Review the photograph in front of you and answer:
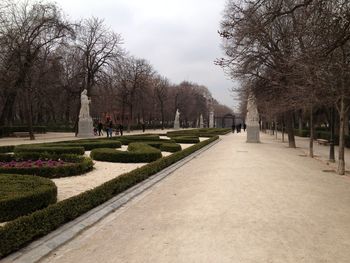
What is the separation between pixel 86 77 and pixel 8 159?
100ft

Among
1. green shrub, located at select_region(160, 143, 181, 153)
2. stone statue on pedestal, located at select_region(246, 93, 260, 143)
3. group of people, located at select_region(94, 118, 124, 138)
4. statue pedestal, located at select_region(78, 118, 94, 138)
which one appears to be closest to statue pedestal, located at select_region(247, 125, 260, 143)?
stone statue on pedestal, located at select_region(246, 93, 260, 143)

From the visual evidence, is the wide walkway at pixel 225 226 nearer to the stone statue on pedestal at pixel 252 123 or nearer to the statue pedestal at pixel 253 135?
the stone statue on pedestal at pixel 252 123

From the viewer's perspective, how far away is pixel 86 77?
1788 inches

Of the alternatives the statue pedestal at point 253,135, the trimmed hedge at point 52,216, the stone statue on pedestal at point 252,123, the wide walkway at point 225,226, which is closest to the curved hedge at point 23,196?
the trimmed hedge at point 52,216

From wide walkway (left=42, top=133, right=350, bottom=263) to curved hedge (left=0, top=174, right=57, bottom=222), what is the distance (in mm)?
1107

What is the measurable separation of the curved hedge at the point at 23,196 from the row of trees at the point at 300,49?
17.5 feet

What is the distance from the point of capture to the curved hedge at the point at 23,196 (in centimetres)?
711

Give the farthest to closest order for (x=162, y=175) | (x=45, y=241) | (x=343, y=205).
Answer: (x=162, y=175) < (x=343, y=205) < (x=45, y=241)

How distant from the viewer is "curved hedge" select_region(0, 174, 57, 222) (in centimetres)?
711

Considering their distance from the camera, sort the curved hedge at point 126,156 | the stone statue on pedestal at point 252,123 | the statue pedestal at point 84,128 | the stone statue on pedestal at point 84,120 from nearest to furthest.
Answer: the curved hedge at point 126,156 → the stone statue on pedestal at point 252,123 → the stone statue on pedestal at point 84,120 → the statue pedestal at point 84,128

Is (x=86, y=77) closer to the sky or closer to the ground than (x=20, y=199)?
closer to the sky

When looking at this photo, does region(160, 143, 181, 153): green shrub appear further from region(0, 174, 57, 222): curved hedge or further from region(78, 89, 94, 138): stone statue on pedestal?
region(78, 89, 94, 138): stone statue on pedestal

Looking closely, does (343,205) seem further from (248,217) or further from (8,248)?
(8,248)

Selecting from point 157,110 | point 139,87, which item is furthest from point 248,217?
point 157,110
